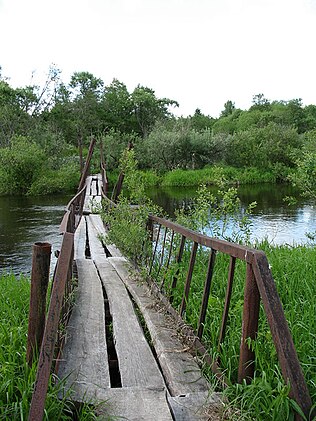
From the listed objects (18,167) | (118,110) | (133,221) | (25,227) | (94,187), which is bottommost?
(25,227)

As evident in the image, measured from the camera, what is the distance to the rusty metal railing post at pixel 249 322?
216cm

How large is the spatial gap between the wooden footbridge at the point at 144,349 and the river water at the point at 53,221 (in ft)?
13.5

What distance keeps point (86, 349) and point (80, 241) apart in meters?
6.09

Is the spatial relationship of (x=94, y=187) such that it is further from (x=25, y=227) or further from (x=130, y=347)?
(x=130, y=347)

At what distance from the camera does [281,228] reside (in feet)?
43.2

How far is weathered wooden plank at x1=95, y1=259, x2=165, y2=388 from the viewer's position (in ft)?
8.43

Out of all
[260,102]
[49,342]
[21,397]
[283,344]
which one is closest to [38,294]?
[49,342]

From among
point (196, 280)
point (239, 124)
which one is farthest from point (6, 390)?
point (239, 124)

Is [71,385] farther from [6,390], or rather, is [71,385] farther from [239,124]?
[239,124]

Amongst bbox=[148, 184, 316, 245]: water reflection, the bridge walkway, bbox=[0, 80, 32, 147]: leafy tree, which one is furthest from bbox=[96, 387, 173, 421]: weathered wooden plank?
bbox=[0, 80, 32, 147]: leafy tree

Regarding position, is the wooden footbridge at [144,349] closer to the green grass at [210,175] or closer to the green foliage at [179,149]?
the green grass at [210,175]

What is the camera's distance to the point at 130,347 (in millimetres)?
3045

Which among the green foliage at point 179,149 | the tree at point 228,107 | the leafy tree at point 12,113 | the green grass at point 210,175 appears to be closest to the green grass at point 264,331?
the green grass at point 210,175

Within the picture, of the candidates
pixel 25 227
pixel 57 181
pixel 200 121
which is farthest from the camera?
pixel 200 121
